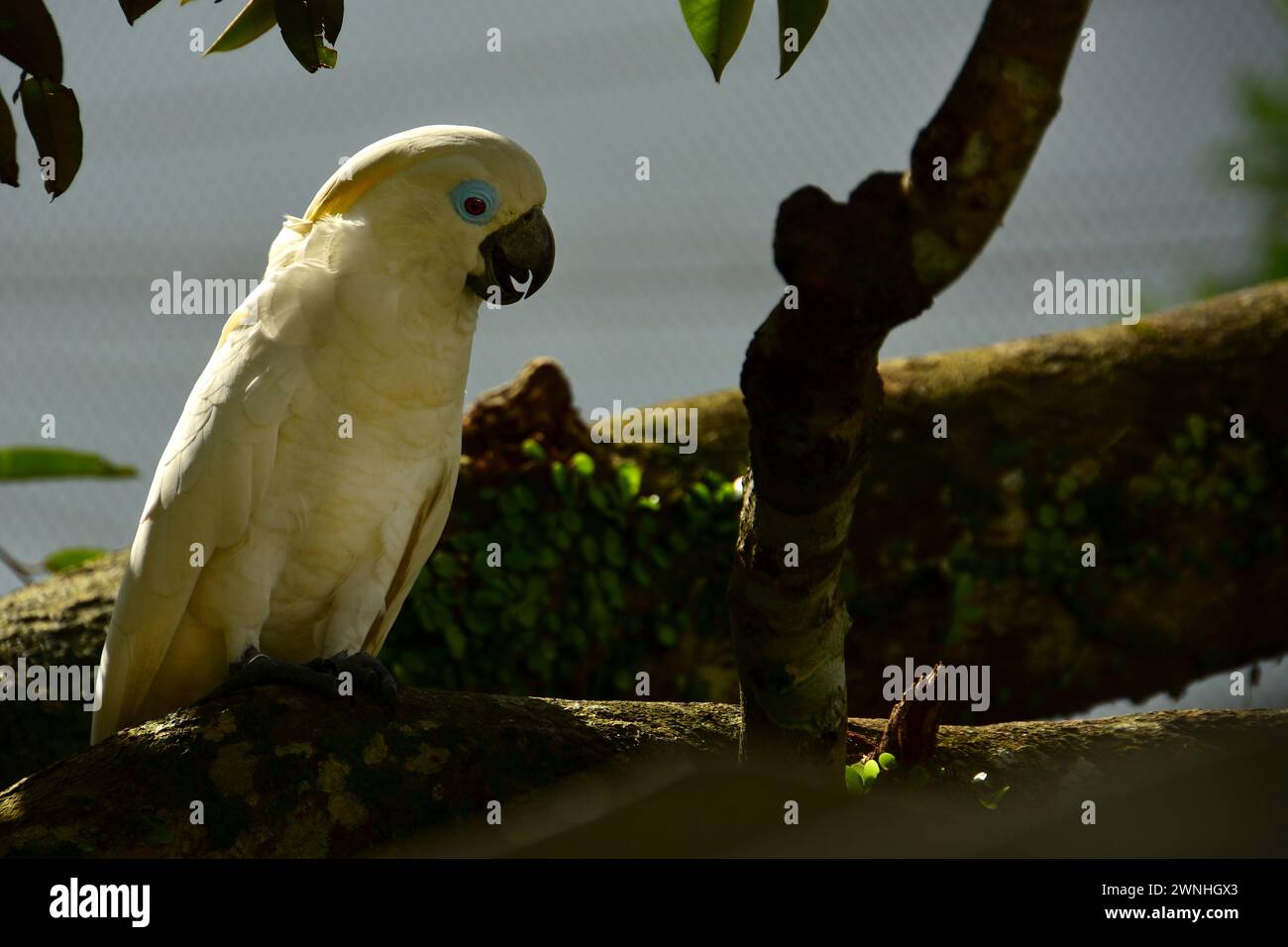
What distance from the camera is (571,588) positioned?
366 cm

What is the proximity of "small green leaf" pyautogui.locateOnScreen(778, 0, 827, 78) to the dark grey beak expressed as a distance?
1068 millimetres

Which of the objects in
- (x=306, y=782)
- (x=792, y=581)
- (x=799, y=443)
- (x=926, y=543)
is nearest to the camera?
(x=799, y=443)

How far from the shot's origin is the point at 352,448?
8.20 ft

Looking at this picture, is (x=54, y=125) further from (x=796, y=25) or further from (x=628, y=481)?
(x=628, y=481)

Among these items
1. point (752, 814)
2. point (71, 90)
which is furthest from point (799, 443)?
point (71, 90)

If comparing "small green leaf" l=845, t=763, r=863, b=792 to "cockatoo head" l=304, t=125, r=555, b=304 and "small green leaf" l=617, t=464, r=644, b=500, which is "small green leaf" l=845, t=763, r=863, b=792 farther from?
"small green leaf" l=617, t=464, r=644, b=500

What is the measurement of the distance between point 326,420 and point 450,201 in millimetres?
526

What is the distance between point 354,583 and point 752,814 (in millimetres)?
1281

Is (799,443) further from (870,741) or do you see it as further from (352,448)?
(352,448)

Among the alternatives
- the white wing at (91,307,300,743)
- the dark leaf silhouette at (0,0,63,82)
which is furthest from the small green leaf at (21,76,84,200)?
the white wing at (91,307,300,743)

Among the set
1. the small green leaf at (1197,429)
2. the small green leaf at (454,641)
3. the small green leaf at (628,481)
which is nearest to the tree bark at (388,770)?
the small green leaf at (454,641)

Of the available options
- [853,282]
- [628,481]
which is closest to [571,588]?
[628,481]

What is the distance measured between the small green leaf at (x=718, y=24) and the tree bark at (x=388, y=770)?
1.05 metres

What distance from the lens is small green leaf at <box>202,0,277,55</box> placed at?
196 centimetres
